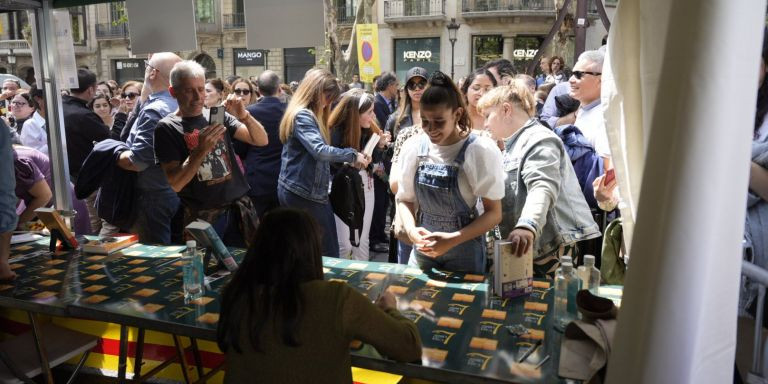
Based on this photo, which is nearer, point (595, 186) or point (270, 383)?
point (270, 383)

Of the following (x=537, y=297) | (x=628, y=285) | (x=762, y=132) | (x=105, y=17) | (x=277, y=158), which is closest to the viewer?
(x=628, y=285)

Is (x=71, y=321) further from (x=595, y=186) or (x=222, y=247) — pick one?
(x=595, y=186)

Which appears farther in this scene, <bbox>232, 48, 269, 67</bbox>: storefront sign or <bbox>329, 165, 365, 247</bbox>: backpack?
<bbox>232, 48, 269, 67</bbox>: storefront sign

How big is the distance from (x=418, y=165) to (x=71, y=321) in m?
2.41

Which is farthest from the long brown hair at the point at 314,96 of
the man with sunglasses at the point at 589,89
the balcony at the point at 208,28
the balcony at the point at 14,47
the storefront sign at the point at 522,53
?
the balcony at the point at 14,47

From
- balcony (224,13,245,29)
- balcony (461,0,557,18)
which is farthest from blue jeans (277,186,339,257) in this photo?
balcony (224,13,245,29)

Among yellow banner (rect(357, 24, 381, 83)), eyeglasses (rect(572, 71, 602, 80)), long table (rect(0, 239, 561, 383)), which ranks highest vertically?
yellow banner (rect(357, 24, 381, 83))

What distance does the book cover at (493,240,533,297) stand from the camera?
2416mm

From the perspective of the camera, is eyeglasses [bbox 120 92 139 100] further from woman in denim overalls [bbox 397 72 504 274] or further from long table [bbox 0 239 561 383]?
woman in denim overalls [bbox 397 72 504 274]

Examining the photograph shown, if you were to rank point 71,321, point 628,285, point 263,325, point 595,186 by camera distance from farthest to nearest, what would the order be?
point 71,321 < point 595,186 < point 263,325 < point 628,285

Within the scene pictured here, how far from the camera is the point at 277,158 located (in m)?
4.77

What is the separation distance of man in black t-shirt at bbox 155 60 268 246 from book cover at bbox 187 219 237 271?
2.24 ft

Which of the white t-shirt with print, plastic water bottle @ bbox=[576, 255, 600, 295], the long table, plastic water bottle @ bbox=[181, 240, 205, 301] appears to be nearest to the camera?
the long table

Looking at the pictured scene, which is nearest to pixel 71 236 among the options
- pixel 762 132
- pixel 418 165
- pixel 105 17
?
pixel 418 165
